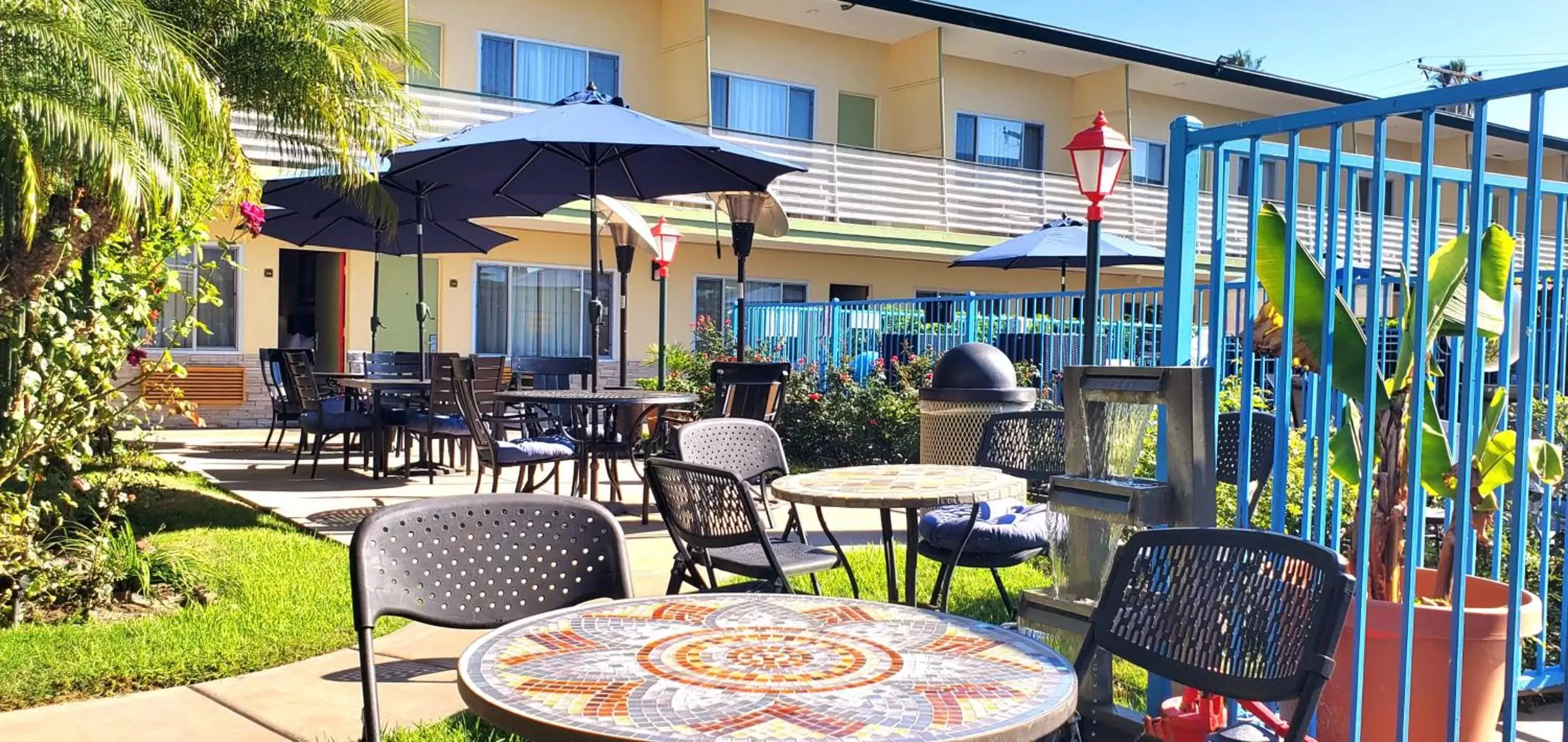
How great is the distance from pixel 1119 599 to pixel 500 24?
15.8 metres

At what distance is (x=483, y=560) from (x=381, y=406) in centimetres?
709

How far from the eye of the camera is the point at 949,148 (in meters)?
20.5

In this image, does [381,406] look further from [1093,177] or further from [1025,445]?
[1025,445]

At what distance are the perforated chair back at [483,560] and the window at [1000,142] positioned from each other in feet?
62.7

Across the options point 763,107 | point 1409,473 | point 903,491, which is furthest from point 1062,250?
point 1409,473

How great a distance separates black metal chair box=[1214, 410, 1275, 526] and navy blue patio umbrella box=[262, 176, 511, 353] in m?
6.93

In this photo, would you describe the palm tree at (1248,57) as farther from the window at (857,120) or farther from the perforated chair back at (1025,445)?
the perforated chair back at (1025,445)

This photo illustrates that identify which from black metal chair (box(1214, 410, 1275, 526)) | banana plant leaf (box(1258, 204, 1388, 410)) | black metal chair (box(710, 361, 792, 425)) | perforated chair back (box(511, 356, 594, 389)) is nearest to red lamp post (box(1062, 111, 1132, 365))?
black metal chair (box(1214, 410, 1275, 526))

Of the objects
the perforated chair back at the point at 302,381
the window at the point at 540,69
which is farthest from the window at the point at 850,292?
the perforated chair back at the point at 302,381

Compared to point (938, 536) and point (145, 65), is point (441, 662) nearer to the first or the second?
point (938, 536)

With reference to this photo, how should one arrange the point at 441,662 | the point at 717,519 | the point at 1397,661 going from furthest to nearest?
the point at 441,662
the point at 717,519
the point at 1397,661

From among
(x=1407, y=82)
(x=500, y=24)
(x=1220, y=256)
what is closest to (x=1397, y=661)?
(x=1220, y=256)

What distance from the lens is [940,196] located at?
63.2ft

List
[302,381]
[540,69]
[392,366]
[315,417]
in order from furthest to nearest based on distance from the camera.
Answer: [540,69] < [392,366] < [302,381] < [315,417]
